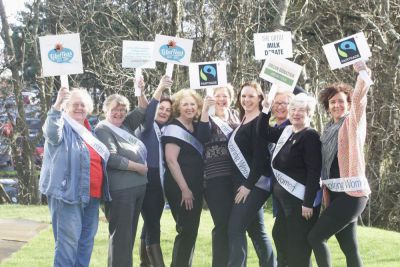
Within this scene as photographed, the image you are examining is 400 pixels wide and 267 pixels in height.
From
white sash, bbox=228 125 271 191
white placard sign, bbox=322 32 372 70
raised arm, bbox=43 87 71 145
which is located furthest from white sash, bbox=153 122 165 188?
white placard sign, bbox=322 32 372 70

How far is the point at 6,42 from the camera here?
1859cm

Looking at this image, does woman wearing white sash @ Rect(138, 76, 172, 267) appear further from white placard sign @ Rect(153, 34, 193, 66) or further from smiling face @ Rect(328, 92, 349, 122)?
smiling face @ Rect(328, 92, 349, 122)

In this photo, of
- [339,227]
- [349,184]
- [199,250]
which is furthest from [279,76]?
[199,250]

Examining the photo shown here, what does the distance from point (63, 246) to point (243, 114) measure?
6.39 feet

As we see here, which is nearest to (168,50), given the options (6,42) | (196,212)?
(196,212)

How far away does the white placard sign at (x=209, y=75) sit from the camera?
549 cm

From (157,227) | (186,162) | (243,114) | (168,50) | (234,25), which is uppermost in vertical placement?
(234,25)

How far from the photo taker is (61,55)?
5234mm

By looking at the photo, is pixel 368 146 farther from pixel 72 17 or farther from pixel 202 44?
pixel 72 17

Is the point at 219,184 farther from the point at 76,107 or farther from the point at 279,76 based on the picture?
the point at 76,107

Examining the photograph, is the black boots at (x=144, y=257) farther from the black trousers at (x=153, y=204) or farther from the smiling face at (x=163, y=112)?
the smiling face at (x=163, y=112)

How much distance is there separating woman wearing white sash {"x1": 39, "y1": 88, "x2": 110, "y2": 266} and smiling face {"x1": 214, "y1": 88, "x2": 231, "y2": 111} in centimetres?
112

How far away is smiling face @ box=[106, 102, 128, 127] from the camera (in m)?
5.26

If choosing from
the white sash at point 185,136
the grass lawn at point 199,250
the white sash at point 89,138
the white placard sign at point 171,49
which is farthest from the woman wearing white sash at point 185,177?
the grass lawn at point 199,250
